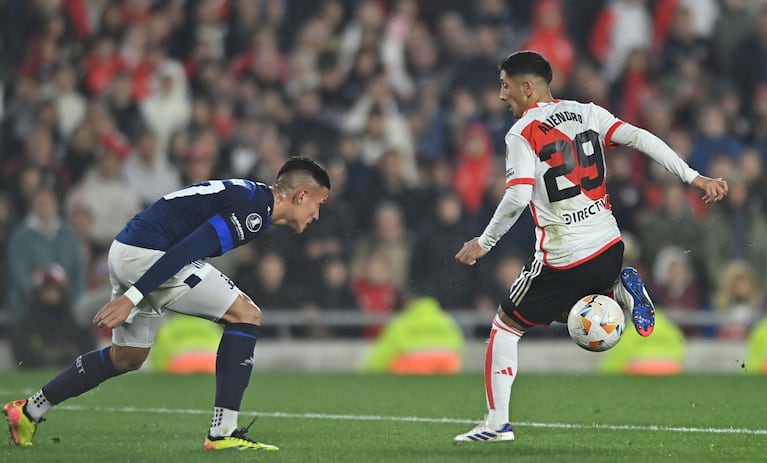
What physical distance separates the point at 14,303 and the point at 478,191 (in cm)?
544

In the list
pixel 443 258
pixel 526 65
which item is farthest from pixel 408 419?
pixel 443 258

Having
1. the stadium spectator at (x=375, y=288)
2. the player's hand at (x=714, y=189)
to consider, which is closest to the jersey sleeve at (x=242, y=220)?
the player's hand at (x=714, y=189)

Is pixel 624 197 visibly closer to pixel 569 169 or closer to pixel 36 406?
pixel 569 169

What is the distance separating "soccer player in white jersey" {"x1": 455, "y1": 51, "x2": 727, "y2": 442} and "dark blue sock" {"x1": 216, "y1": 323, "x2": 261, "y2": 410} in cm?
130

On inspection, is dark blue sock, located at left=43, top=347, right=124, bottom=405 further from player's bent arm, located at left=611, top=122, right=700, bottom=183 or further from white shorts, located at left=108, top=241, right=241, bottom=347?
player's bent arm, located at left=611, top=122, right=700, bottom=183

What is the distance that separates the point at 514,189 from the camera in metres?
8.72

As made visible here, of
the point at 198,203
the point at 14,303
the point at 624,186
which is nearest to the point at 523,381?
the point at 624,186

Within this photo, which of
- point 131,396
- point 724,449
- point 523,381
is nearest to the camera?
point 724,449

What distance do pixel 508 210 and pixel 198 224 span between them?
177 centimetres

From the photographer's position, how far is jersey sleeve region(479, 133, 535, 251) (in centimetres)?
870

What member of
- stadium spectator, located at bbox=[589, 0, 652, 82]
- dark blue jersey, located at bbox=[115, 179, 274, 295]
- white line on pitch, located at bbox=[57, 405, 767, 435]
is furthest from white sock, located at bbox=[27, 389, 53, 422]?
stadium spectator, located at bbox=[589, 0, 652, 82]

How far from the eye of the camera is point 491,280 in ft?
57.4

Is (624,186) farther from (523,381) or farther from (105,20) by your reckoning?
(105,20)

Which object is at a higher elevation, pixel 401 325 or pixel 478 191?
pixel 478 191
